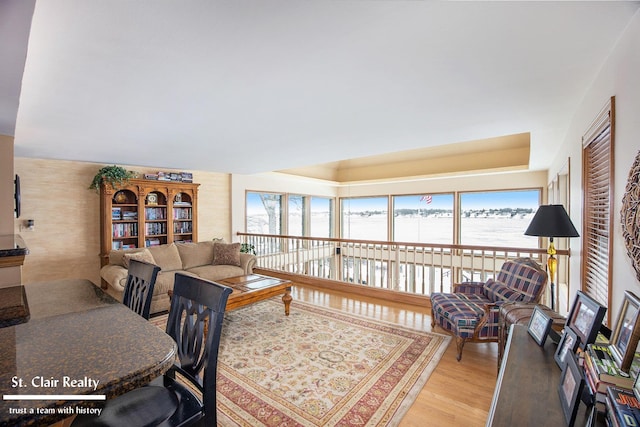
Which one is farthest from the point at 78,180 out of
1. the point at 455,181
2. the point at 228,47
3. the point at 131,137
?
the point at 455,181

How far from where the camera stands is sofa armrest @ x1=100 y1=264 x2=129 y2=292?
12.4 ft

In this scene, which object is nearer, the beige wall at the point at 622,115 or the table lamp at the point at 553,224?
the beige wall at the point at 622,115

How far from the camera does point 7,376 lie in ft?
2.56

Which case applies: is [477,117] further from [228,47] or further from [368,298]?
[368,298]

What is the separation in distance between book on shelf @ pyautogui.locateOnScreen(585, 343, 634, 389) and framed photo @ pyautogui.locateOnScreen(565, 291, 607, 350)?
0.14ft

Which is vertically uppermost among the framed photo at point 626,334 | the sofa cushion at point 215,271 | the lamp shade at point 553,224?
the lamp shade at point 553,224

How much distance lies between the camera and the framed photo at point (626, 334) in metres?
0.88

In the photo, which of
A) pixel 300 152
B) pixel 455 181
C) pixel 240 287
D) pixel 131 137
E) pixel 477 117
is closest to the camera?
pixel 477 117

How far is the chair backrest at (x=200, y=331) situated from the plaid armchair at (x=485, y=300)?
2.30m

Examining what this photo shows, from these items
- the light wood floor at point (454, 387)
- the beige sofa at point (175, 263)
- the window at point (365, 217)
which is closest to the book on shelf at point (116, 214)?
the beige sofa at point (175, 263)

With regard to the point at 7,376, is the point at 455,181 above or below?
above

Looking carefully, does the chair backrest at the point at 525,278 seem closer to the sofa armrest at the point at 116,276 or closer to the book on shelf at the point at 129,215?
the sofa armrest at the point at 116,276

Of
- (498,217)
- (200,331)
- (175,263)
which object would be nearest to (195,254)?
(175,263)

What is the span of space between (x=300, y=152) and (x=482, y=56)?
302 centimetres
